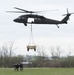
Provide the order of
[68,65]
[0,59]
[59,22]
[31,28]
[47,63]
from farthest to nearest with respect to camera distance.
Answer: [0,59]
[47,63]
[68,65]
[59,22]
[31,28]

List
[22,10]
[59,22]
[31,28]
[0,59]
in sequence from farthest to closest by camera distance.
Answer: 1. [0,59]
2. [59,22]
3. [22,10]
4. [31,28]

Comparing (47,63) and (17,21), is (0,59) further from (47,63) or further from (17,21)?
(17,21)

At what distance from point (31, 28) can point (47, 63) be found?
5808cm

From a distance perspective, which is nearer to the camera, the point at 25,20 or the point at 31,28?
the point at 31,28

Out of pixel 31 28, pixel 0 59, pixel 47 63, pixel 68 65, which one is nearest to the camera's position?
pixel 31 28

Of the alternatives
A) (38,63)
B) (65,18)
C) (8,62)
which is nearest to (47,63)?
(38,63)

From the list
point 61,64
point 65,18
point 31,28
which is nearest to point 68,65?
point 61,64

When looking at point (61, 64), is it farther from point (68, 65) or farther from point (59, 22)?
point (59, 22)

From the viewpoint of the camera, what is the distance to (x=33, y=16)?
44656mm

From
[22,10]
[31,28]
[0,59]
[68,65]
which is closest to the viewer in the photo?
[31,28]

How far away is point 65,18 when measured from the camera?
1881 inches

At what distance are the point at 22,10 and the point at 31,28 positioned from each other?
5165 mm

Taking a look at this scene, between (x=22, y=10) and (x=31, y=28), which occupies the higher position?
(x=22, y=10)

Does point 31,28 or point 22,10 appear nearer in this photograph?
point 31,28
